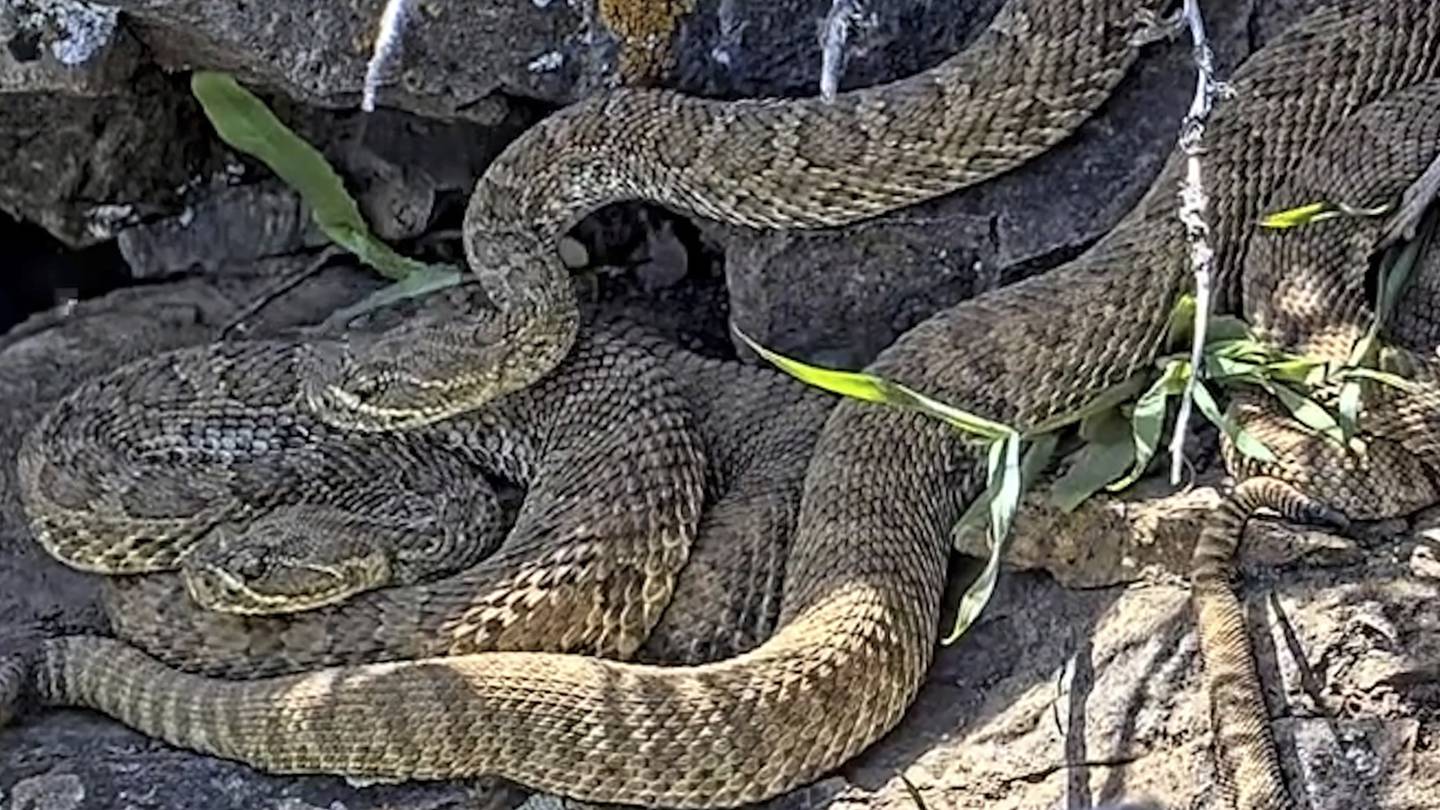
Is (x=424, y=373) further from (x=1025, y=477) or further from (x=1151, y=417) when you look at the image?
(x=1151, y=417)

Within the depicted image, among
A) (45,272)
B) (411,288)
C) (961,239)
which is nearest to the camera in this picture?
(961,239)

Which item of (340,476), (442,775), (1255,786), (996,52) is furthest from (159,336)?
(1255,786)

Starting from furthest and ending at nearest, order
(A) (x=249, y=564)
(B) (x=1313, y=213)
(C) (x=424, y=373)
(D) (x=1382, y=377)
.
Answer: (C) (x=424, y=373), (A) (x=249, y=564), (B) (x=1313, y=213), (D) (x=1382, y=377)

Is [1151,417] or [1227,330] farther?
[1227,330]

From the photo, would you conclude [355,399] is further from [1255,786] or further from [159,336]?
[1255,786]

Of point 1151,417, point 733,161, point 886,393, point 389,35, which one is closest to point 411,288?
point 389,35

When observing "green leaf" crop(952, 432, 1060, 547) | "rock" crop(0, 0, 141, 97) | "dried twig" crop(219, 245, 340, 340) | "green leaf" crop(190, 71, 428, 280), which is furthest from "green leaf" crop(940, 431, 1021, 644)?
"rock" crop(0, 0, 141, 97)

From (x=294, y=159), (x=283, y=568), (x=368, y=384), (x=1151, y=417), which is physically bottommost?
(x=283, y=568)
